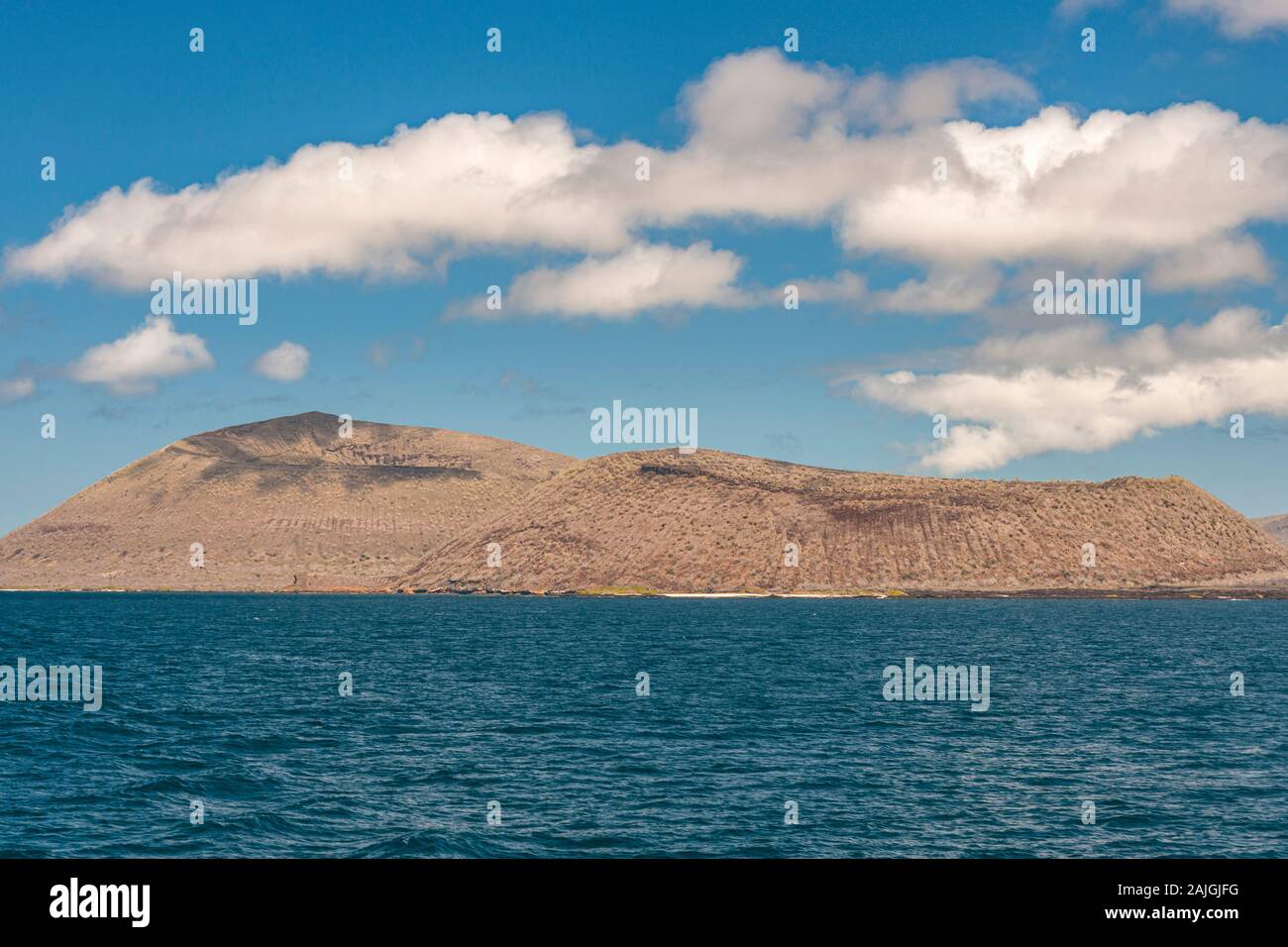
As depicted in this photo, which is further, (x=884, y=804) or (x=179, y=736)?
(x=179, y=736)

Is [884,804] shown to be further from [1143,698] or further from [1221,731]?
→ [1143,698]

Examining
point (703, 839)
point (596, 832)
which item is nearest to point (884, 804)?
point (703, 839)

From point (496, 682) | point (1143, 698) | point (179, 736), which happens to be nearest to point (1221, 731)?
point (1143, 698)
